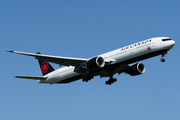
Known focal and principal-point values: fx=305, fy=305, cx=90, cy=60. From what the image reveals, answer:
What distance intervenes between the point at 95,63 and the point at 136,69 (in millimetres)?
8240

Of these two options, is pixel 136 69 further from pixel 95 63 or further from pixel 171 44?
pixel 171 44

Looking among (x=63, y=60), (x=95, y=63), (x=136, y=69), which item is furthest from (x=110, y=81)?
(x=63, y=60)

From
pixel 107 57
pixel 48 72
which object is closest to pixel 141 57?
pixel 107 57

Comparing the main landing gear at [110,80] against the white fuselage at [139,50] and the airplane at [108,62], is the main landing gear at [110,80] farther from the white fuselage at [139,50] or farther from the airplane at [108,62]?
the white fuselage at [139,50]

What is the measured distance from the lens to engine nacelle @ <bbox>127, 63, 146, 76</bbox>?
145ft

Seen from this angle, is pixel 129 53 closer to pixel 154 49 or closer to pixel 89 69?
pixel 154 49

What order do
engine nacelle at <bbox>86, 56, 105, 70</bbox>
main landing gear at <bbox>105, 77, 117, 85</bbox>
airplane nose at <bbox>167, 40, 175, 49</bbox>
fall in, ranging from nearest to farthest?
airplane nose at <bbox>167, 40, 175, 49</bbox>
engine nacelle at <bbox>86, 56, 105, 70</bbox>
main landing gear at <bbox>105, 77, 117, 85</bbox>

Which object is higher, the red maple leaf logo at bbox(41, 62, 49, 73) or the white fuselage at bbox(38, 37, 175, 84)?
the red maple leaf logo at bbox(41, 62, 49, 73)

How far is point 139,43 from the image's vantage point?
125ft

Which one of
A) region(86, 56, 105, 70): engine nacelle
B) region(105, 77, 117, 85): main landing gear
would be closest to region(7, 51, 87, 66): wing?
region(86, 56, 105, 70): engine nacelle

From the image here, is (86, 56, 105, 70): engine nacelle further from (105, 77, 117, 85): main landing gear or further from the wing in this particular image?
(105, 77, 117, 85): main landing gear

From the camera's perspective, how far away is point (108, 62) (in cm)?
3931

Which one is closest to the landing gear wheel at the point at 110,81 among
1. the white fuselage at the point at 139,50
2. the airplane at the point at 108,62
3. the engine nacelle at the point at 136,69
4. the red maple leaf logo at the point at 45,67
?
the airplane at the point at 108,62

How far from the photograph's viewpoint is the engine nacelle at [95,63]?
38.7 metres
